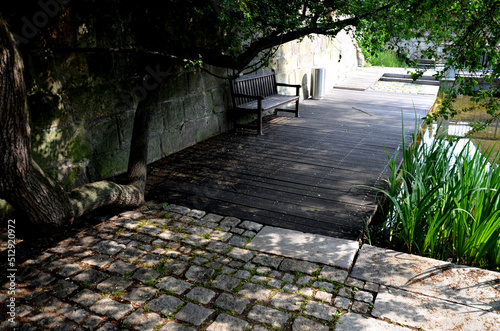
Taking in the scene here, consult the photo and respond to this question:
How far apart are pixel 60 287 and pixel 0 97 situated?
4.23 ft

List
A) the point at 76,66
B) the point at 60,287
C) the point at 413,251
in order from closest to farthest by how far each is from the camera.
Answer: the point at 60,287 → the point at 413,251 → the point at 76,66

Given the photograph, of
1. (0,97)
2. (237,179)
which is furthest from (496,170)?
(0,97)

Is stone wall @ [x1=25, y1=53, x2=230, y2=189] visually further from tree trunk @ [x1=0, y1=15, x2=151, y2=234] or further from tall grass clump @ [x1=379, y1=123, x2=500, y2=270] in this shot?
tall grass clump @ [x1=379, y1=123, x2=500, y2=270]

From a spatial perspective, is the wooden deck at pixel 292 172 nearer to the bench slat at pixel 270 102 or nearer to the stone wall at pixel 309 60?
the bench slat at pixel 270 102

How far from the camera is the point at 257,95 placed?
7.36 metres

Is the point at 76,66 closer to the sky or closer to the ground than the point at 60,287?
closer to the sky

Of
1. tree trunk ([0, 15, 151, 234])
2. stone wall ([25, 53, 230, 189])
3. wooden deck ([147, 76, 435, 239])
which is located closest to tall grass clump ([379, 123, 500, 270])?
wooden deck ([147, 76, 435, 239])

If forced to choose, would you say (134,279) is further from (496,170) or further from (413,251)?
(496,170)

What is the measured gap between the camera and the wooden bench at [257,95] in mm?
6777

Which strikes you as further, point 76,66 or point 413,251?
point 76,66

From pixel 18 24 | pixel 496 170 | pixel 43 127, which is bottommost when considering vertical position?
pixel 496 170

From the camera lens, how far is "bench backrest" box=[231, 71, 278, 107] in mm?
6934

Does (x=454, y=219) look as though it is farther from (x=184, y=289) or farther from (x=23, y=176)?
(x=23, y=176)

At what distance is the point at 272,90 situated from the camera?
807cm
